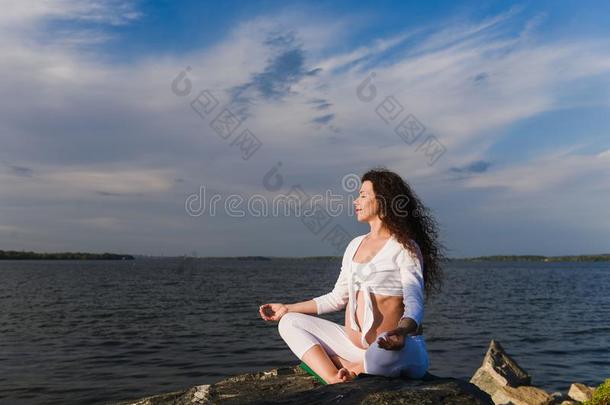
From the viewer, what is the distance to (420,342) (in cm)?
479

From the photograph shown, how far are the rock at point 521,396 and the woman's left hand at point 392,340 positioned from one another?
337 inches

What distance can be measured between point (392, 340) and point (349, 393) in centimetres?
59

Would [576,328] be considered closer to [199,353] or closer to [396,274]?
[199,353]

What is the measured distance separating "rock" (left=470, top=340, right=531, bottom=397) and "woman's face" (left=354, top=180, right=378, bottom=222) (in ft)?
28.4

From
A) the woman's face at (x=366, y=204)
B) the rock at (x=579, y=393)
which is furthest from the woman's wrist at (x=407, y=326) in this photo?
the rock at (x=579, y=393)

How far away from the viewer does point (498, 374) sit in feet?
40.3

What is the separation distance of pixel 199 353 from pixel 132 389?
5325 millimetres

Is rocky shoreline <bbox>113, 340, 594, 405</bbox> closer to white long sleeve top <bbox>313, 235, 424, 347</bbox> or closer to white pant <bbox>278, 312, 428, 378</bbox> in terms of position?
white pant <bbox>278, 312, 428, 378</bbox>

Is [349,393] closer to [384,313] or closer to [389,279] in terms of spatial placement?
[384,313]

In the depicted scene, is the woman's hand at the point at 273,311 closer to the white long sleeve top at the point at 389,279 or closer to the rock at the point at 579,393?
the white long sleeve top at the point at 389,279

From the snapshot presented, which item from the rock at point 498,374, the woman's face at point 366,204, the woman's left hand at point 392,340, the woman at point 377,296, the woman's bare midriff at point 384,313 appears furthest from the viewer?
the rock at point 498,374

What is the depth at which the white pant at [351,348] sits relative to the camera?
15.1ft

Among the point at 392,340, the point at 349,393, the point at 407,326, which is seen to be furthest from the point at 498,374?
the point at 349,393

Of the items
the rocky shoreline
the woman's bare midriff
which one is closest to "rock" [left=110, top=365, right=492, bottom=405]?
the rocky shoreline
